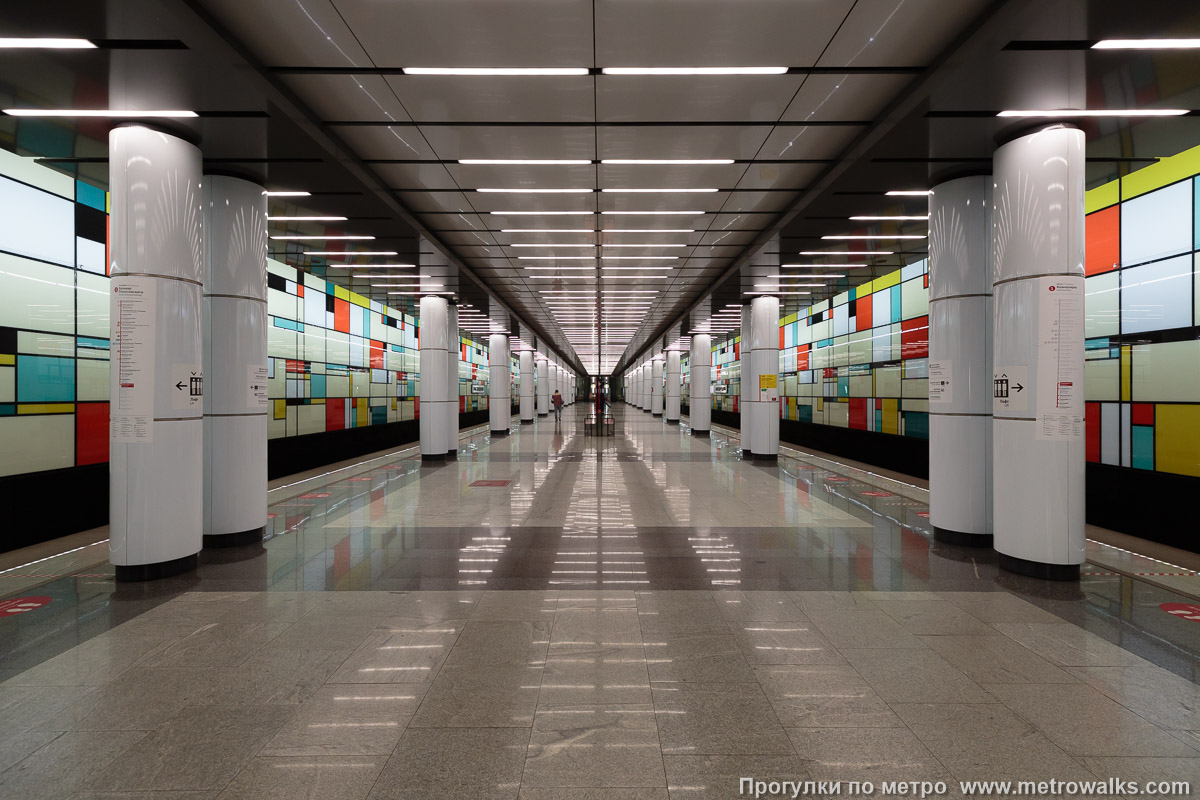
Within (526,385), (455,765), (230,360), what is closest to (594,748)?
(455,765)

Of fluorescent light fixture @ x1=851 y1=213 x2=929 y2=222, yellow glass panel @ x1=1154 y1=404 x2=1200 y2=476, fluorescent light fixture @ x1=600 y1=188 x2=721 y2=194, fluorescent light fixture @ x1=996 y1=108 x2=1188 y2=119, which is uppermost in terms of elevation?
fluorescent light fixture @ x1=600 y1=188 x2=721 y2=194

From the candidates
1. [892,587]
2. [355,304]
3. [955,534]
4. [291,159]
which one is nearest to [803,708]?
[892,587]

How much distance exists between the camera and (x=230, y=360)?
25.9ft

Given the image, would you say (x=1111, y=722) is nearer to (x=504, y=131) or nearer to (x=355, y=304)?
(x=504, y=131)

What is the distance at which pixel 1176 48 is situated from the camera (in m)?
5.14

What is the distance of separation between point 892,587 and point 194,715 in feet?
20.3

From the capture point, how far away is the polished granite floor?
10.6 ft

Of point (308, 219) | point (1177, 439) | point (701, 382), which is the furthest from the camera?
point (701, 382)

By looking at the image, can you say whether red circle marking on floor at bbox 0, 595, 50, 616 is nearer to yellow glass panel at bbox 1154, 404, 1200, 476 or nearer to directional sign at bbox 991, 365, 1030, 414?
directional sign at bbox 991, 365, 1030, 414

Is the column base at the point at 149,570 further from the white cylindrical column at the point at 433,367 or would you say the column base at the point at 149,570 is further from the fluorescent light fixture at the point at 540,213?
the white cylindrical column at the point at 433,367

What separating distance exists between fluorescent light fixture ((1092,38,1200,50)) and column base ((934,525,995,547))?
5.57 metres

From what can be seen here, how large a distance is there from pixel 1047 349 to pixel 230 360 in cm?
994

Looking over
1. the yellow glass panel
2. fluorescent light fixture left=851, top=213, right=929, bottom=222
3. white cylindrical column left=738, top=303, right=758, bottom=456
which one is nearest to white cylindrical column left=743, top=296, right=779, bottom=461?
white cylindrical column left=738, top=303, right=758, bottom=456

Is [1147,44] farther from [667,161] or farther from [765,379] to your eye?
[765,379]
